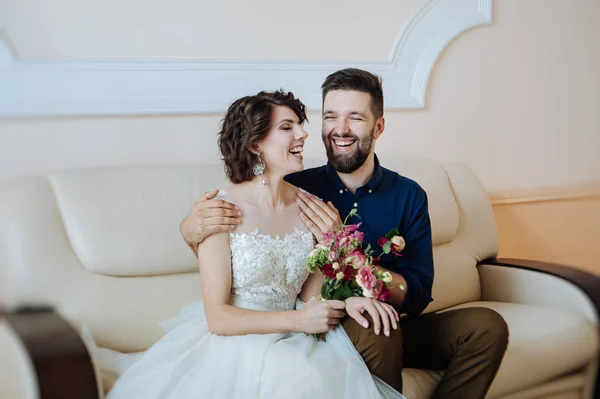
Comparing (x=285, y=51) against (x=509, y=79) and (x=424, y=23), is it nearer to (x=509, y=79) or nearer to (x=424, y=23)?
(x=424, y=23)

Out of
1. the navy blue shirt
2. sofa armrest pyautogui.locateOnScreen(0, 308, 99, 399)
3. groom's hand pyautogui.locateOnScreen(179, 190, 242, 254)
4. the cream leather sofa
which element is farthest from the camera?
the navy blue shirt

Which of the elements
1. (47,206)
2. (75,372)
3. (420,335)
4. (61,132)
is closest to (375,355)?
(420,335)

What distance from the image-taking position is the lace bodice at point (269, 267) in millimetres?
1916

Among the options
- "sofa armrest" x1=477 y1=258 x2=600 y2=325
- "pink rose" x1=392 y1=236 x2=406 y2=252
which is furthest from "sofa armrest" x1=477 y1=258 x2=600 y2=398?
"pink rose" x1=392 y1=236 x2=406 y2=252

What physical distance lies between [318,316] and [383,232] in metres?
0.50

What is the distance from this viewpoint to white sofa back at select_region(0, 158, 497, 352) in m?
2.02

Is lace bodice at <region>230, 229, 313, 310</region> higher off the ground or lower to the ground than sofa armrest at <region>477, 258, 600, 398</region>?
higher

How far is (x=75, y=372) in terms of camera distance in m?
1.47

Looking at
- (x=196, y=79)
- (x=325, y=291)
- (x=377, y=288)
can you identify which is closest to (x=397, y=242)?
(x=377, y=288)

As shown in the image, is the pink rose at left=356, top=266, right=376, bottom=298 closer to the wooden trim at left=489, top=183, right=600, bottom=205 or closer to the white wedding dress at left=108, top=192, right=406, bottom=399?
the white wedding dress at left=108, top=192, right=406, bottom=399

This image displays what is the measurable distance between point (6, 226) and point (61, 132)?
0.48 meters

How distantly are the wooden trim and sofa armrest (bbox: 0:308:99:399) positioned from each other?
2292 millimetres

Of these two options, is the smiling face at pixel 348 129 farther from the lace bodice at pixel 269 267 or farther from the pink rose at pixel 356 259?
the pink rose at pixel 356 259

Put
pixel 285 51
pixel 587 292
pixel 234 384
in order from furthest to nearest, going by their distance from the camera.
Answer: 1. pixel 285 51
2. pixel 587 292
3. pixel 234 384
